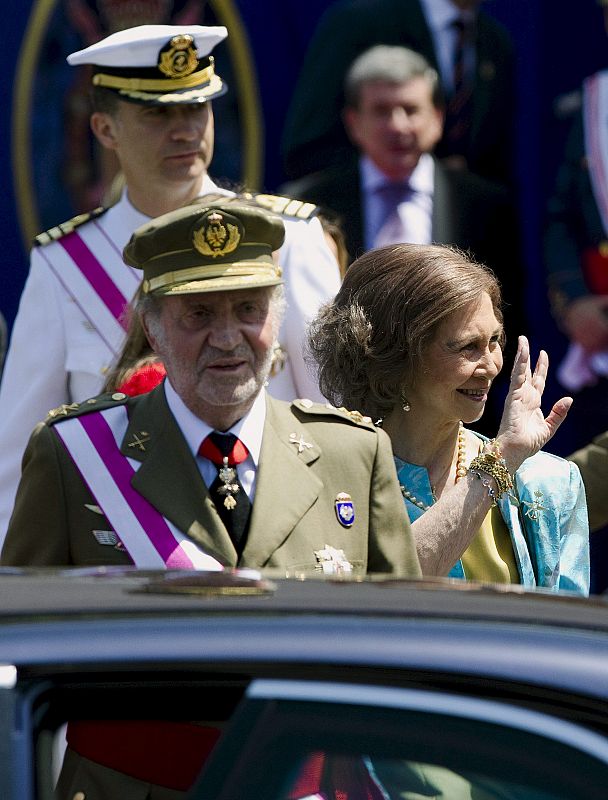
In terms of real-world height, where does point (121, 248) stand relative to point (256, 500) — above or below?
above

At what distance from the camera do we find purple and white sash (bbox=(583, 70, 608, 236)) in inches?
225

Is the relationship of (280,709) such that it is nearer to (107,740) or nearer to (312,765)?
(312,765)

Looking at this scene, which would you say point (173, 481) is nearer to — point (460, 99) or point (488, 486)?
point (488, 486)

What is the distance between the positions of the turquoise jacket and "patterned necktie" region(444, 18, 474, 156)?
2.37 meters

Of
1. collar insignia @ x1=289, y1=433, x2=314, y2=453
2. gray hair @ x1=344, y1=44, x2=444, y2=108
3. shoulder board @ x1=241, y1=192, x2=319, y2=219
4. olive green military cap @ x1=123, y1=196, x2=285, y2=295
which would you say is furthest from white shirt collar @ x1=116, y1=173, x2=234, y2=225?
collar insignia @ x1=289, y1=433, x2=314, y2=453

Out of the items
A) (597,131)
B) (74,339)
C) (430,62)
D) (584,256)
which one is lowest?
(74,339)

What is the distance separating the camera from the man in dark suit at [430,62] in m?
5.76

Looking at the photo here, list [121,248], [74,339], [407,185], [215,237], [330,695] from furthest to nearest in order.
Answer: [407,185] → [121,248] → [74,339] → [215,237] → [330,695]

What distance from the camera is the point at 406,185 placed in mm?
5852

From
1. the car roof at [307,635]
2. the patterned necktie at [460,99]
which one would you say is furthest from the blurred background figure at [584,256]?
the car roof at [307,635]

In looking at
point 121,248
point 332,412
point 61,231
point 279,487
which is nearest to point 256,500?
point 279,487

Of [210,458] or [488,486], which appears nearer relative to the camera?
[210,458]

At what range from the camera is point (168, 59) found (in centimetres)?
461

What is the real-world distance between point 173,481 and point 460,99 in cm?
303
